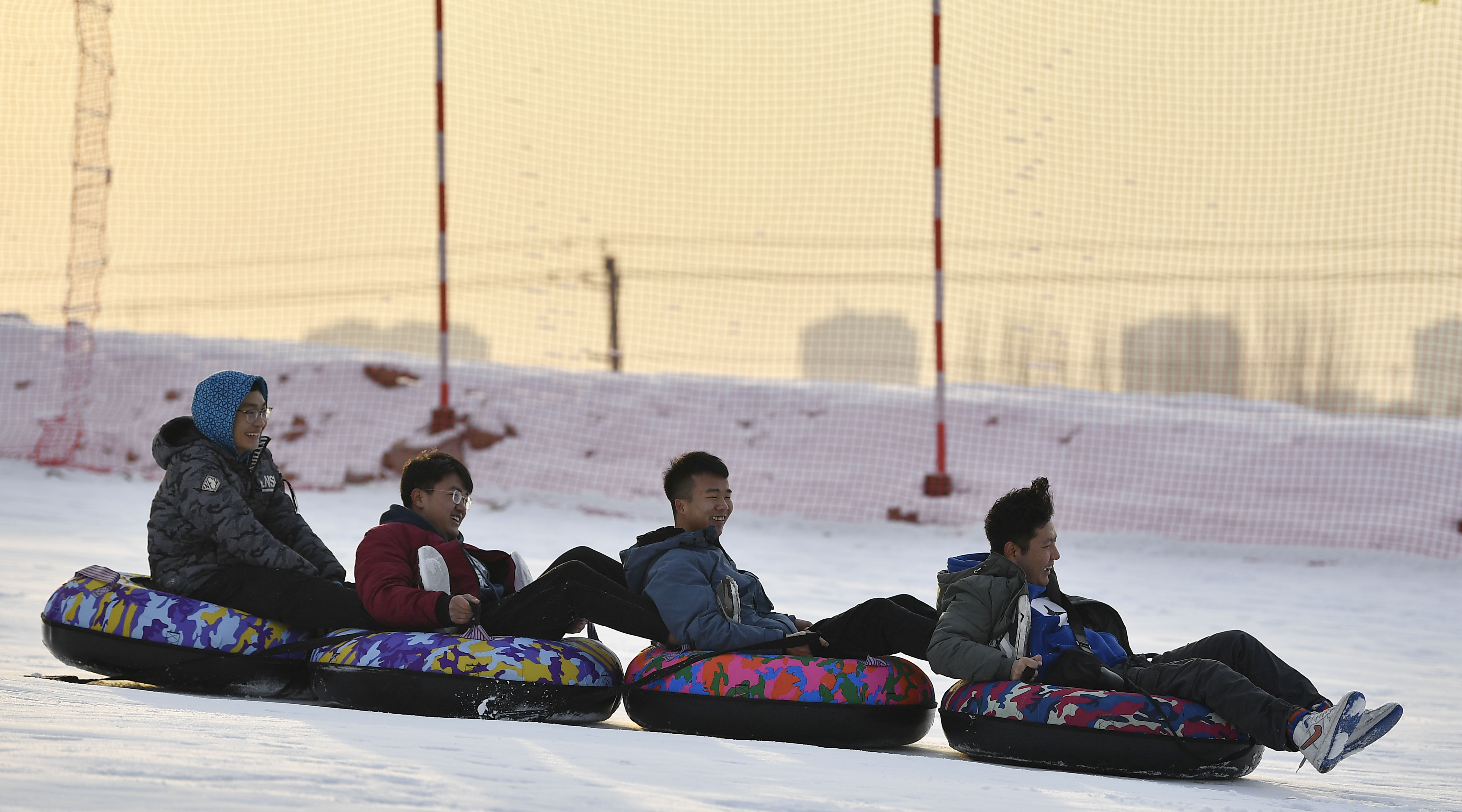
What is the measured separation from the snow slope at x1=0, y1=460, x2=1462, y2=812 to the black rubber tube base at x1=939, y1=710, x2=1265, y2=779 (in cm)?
7

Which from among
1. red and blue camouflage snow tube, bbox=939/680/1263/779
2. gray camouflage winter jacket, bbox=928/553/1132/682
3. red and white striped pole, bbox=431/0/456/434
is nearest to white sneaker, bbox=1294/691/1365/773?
red and blue camouflage snow tube, bbox=939/680/1263/779

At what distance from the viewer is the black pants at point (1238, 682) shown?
3943mm

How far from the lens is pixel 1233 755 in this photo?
4074 mm

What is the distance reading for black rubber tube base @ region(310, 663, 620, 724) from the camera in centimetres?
429

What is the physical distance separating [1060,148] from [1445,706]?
7.57m

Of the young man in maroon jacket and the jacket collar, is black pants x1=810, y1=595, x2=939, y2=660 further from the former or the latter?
the jacket collar

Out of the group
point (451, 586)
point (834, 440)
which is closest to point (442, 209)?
point (834, 440)

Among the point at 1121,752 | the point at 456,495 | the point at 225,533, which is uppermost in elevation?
the point at 456,495

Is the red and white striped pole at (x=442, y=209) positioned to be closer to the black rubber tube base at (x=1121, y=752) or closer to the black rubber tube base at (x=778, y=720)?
the black rubber tube base at (x=778, y=720)

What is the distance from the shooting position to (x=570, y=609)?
4.48m

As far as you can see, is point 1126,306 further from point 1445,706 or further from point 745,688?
point 745,688

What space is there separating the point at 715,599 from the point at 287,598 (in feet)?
4.88

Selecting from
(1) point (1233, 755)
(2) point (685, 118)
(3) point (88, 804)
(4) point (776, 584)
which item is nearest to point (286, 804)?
(3) point (88, 804)

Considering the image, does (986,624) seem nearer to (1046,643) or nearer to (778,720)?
(1046,643)
